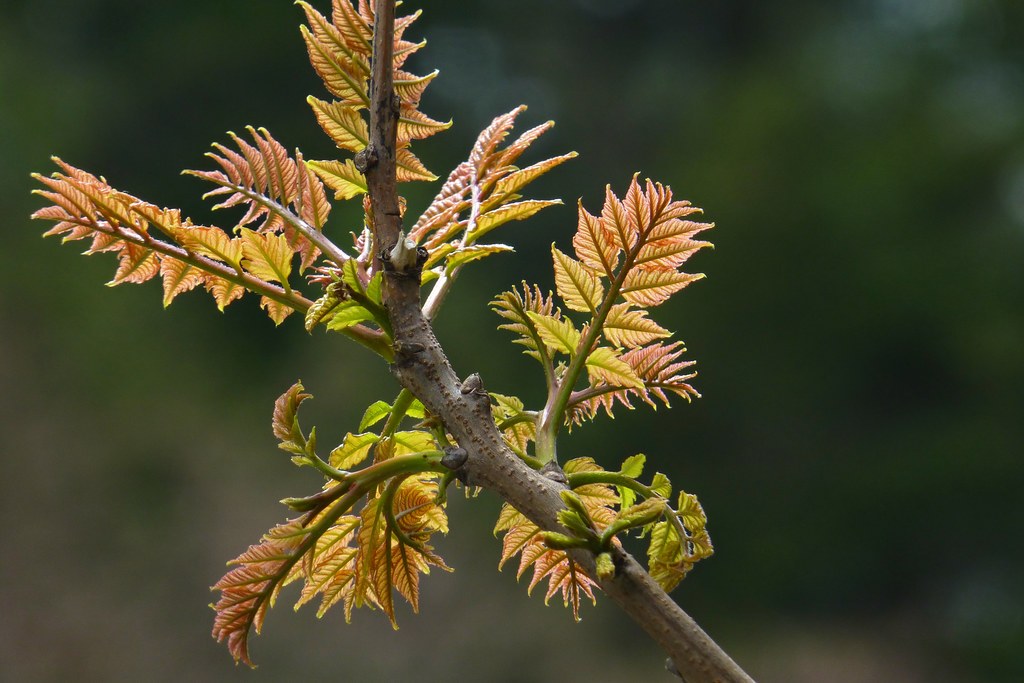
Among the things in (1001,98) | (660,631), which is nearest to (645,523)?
(660,631)

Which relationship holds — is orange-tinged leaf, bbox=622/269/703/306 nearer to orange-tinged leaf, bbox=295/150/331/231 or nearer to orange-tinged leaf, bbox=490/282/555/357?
orange-tinged leaf, bbox=490/282/555/357

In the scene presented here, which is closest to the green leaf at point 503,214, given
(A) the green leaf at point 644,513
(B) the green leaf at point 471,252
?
(B) the green leaf at point 471,252

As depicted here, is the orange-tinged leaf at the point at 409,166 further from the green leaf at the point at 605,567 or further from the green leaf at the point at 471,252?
the green leaf at the point at 605,567

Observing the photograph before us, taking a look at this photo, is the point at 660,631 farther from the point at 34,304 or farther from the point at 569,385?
the point at 34,304

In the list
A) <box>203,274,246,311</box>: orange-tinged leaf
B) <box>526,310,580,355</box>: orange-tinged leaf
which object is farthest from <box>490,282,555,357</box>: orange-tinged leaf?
<box>203,274,246,311</box>: orange-tinged leaf

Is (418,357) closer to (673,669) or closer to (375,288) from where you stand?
(375,288)

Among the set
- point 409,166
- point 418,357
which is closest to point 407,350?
point 418,357
